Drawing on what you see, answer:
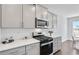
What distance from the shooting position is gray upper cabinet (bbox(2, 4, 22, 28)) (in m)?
1.87

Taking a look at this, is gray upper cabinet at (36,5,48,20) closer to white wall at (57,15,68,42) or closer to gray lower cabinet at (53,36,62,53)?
gray lower cabinet at (53,36,62,53)

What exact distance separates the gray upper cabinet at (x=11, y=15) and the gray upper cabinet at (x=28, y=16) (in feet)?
0.57

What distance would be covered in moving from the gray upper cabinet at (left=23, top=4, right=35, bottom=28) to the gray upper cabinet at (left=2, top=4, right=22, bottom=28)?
17 centimetres

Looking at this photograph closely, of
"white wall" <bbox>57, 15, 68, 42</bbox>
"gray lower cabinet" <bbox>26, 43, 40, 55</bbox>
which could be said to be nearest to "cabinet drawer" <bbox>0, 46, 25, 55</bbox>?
"gray lower cabinet" <bbox>26, 43, 40, 55</bbox>

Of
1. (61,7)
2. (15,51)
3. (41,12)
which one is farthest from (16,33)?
(61,7)

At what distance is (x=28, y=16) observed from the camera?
252 cm

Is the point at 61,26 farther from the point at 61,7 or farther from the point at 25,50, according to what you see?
the point at 25,50

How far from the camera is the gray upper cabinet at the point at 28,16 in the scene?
7.85ft

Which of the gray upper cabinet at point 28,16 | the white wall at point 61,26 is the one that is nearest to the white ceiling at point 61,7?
the gray upper cabinet at point 28,16

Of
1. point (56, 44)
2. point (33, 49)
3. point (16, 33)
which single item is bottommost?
point (56, 44)

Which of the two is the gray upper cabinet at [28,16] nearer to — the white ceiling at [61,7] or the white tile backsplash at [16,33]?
the white tile backsplash at [16,33]

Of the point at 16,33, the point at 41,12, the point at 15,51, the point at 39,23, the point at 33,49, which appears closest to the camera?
the point at 15,51

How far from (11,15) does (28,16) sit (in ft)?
2.04
